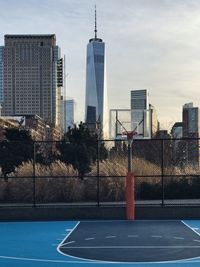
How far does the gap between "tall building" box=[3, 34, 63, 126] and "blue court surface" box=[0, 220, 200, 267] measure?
308ft

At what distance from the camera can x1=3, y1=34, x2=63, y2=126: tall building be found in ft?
382

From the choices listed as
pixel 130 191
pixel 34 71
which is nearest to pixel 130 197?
pixel 130 191

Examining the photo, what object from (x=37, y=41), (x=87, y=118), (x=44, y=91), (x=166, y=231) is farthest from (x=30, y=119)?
(x=166, y=231)

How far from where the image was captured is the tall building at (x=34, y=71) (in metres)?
116

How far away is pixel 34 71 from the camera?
124m

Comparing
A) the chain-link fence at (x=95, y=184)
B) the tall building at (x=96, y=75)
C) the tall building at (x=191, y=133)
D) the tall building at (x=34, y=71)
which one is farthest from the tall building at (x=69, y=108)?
the chain-link fence at (x=95, y=184)

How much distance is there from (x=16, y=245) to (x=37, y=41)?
114 m

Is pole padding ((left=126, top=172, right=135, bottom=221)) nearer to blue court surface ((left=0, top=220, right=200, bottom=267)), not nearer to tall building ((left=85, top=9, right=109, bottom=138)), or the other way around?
blue court surface ((left=0, top=220, right=200, bottom=267))

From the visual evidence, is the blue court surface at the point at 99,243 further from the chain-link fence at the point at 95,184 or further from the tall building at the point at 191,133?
the tall building at the point at 191,133

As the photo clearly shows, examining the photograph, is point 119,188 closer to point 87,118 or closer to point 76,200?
point 76,200

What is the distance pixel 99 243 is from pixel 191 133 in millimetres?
45855

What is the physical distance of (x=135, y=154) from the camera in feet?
101

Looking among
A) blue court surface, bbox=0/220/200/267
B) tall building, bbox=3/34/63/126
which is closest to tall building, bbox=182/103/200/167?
blue court surface, bbox=0/220/200/267

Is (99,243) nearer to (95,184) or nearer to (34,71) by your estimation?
(95,184)
